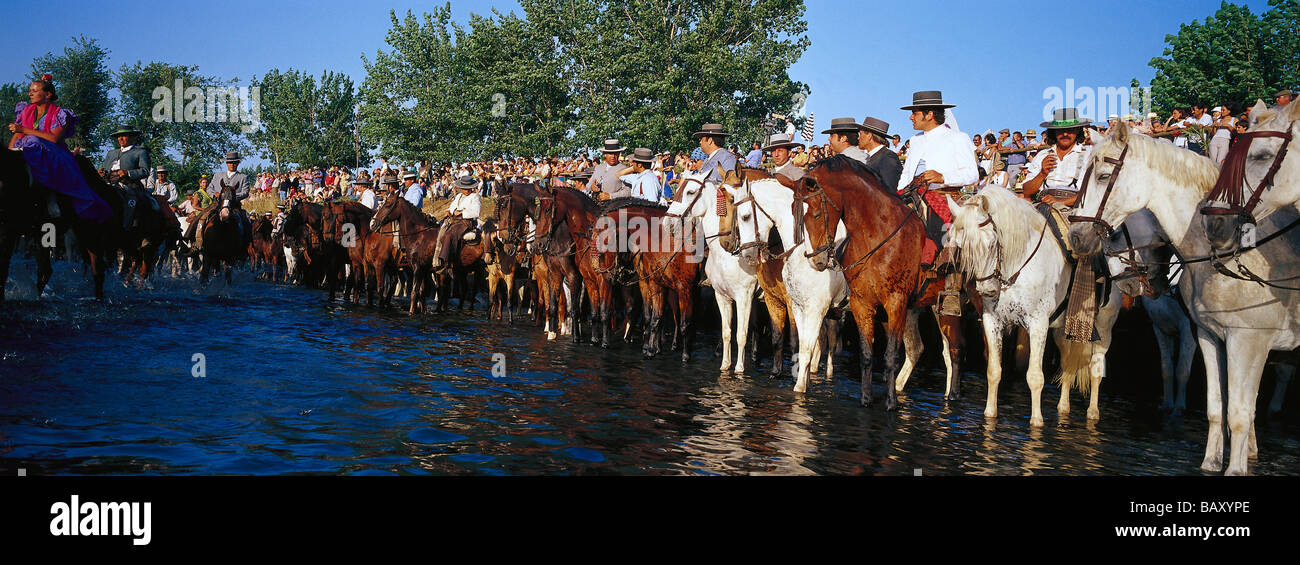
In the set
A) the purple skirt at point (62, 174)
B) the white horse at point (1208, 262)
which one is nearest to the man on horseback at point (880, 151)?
the white horse at point (1208, 262)

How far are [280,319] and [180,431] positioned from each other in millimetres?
9973

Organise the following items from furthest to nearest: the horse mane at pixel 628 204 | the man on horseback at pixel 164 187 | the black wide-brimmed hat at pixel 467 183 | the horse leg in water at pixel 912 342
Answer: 1. the man on horseback at pixel 164 187
2. the black wide-brimmed hat at pixel 467 183
3. the horse mane at pixel 628 204
4. the horse leg in water at pixel 912 342

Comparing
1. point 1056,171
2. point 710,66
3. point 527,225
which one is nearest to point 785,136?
point 1056,171

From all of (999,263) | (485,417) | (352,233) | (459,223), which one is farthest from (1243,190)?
(352,233)

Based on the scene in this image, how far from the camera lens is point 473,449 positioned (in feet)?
24.4

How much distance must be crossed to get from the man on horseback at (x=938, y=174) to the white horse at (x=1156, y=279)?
1.99 m

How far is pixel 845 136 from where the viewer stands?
41.7 feet

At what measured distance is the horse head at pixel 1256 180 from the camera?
586 centimetres

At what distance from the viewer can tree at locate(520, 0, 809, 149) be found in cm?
5303

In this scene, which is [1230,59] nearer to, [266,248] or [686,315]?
[686,315]

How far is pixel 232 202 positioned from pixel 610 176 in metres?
9.50

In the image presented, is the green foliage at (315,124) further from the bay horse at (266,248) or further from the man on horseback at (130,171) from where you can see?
the man on horseback at (130,171)

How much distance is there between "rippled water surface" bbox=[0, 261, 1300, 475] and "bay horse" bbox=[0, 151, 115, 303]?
3.99ft

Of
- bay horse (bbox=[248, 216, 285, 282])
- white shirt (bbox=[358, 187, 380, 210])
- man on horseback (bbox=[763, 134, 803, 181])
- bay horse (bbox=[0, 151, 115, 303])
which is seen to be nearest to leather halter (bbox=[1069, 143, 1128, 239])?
man on horseback (bbox=[763, 134, 803, 181])
